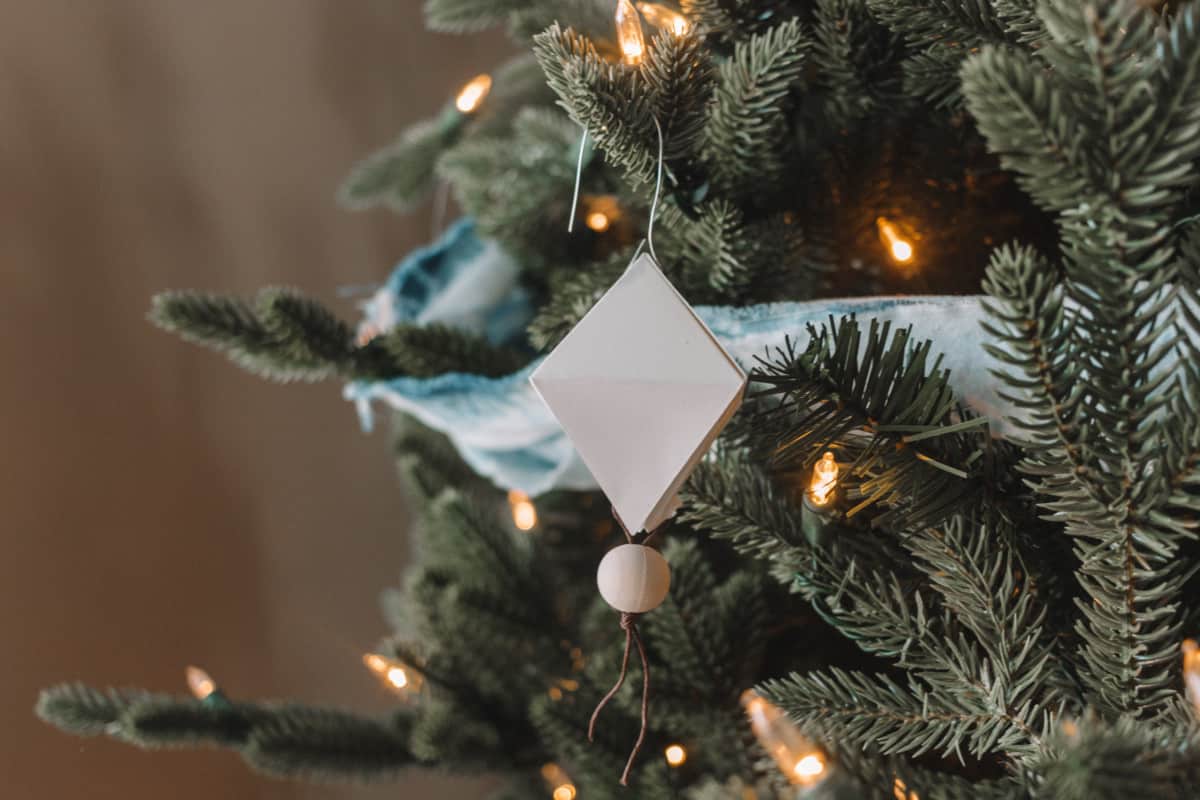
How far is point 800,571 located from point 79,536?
553 millimetres

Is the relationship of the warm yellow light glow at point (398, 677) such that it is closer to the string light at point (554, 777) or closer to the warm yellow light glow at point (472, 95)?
the string light at point (554, 777)

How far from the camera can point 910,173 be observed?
18.6 inches

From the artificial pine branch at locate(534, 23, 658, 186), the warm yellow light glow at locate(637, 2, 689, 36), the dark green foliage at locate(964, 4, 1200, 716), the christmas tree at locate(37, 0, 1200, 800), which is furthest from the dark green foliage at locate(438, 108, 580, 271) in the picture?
the dark green foliage at locate(964, 4, 1200, 716)

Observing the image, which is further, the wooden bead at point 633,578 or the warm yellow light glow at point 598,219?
the warm yellow light glow at point 598,219

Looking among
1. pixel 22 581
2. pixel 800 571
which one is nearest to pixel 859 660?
pixel 800 571

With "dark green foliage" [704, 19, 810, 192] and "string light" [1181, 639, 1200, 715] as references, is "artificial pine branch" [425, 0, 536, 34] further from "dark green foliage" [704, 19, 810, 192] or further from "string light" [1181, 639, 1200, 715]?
"string light" [1181, 639, 1200, 715]

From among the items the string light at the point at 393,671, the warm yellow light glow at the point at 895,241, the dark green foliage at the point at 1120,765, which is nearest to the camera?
the dark green foliage at the point at 1120,765

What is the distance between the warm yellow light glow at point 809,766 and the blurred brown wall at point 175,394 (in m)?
0.52

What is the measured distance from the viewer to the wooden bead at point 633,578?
0.34 metres

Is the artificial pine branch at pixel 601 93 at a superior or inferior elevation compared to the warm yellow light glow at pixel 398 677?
superior

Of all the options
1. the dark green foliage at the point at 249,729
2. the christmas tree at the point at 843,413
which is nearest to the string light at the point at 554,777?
the christmas tree at the point at 843,413

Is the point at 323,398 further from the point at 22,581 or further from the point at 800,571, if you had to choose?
the point at 800,571

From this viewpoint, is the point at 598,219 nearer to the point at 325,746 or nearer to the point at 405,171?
the point at 405,171

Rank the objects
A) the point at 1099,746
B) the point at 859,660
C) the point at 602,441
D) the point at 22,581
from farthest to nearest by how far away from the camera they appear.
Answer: the point at 22,581 < the point at 859,660 < the point at 602,441 < the point at 1099,746
